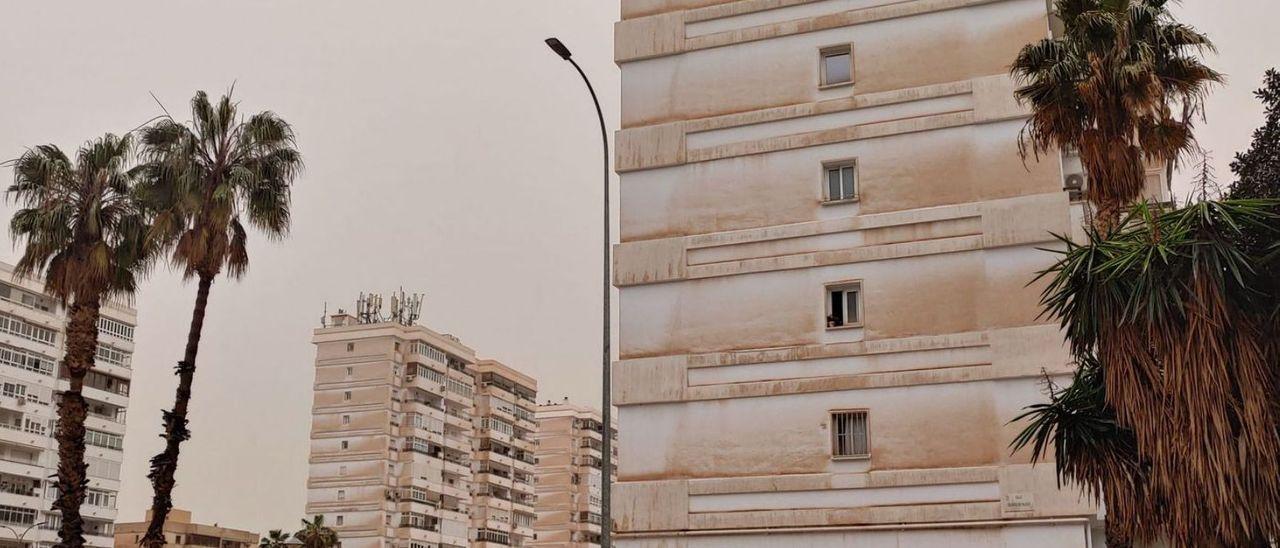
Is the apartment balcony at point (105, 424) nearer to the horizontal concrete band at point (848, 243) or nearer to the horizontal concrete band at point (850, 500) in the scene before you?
the horizontal concrete band at point (848, 243)

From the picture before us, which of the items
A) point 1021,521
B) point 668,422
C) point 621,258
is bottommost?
point 1021,521

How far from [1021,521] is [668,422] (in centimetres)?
773

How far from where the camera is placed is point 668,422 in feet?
96.9

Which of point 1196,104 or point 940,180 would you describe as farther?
point 940,180

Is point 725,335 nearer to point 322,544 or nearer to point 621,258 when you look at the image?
point 621,258

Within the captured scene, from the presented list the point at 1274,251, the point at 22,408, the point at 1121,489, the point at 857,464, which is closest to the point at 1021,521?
the point at 857,464

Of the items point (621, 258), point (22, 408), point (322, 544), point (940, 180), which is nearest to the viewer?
point (940, 180)

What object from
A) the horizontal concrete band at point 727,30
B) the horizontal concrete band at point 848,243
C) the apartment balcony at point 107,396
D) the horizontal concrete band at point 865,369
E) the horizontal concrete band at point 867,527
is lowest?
the horizontal concrete band at point 867,527

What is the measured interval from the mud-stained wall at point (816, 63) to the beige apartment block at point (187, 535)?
3113 inches

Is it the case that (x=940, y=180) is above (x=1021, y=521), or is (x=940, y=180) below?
above

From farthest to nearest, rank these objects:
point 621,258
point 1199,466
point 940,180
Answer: point 621,258 → point 940,180 → point 1199,466

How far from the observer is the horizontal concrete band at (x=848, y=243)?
27752 mm

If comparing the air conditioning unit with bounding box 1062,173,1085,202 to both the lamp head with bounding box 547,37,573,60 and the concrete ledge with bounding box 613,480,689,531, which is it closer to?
the concrete ledge with bounding box 613,480,689,531

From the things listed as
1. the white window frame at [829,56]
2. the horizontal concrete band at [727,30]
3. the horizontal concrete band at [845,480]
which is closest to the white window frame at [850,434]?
the horizontal concrete band at [845,480]
